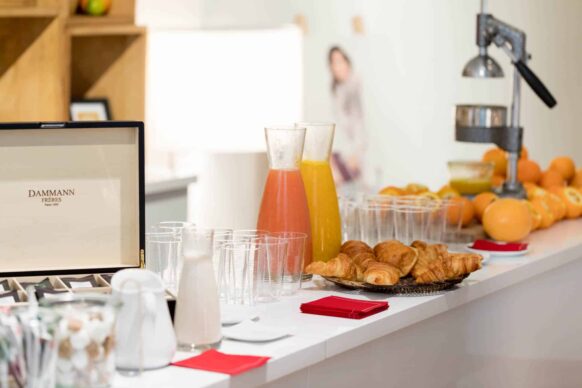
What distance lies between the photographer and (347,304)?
192 cm

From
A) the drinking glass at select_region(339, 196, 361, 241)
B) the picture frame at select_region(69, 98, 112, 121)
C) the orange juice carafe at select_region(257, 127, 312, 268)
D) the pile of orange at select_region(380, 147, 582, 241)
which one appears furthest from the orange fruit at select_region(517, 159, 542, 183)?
the picture frame at select_region(69, 98, 112, 121)

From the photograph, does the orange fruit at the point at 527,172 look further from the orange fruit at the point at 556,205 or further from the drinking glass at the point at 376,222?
the drinking glass at the point at 376,222

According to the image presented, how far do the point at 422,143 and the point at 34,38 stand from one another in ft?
8.73

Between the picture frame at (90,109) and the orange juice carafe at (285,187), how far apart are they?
2.22m

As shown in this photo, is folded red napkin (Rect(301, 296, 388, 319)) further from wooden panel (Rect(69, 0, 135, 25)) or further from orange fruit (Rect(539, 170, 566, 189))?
wooden panel (Rect(69, 0, 135, 25))

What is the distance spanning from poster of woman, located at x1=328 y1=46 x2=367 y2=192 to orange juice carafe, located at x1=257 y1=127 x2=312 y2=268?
12.9 feet

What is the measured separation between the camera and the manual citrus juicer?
3.01 m

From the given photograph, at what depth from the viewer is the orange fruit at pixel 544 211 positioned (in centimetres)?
298

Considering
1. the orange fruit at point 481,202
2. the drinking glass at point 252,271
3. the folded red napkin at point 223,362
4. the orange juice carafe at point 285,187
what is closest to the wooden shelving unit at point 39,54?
the orange fruit at point 481,202

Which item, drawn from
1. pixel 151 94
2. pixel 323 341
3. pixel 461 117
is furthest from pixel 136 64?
pixel 323 341

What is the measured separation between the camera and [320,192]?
2.22m

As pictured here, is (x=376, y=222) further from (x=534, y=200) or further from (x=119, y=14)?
(x=119, y=14)

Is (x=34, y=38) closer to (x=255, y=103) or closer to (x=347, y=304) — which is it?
(x=255, y=103)

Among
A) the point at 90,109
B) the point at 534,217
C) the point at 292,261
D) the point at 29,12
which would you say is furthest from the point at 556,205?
the point at 90,109
